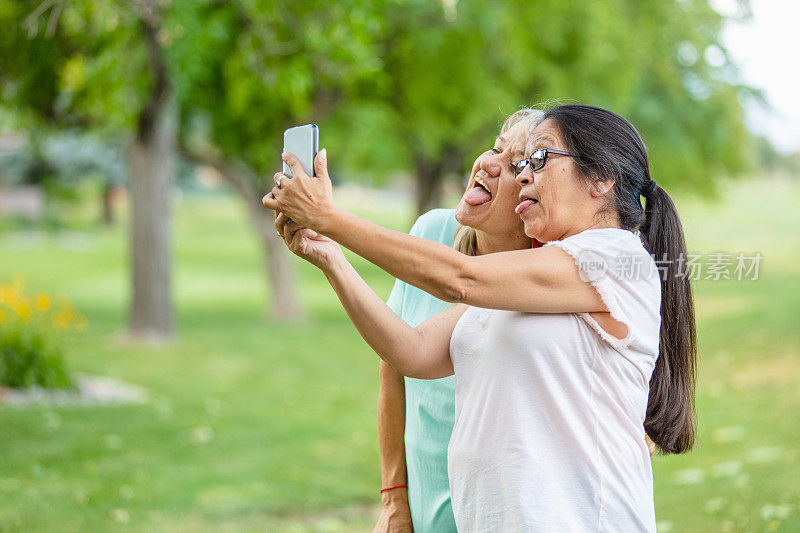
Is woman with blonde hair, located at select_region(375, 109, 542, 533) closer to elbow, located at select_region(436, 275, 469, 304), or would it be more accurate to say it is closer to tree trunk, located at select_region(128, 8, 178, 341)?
elbow, located at select_region(436, 275, 469, 304)

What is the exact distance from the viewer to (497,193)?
2195mm

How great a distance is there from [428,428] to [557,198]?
0.81 metres

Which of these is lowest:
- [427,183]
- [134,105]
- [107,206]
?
[134,105]

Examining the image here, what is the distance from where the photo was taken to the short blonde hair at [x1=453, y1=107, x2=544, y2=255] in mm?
2248

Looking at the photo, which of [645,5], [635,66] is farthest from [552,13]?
[645,5]

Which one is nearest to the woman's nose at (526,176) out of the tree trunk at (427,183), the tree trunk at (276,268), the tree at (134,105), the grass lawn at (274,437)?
the grass lawn at (274,437)

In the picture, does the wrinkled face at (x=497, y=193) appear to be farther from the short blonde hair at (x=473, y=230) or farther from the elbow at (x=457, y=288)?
the elbow at (x=457, y=288)

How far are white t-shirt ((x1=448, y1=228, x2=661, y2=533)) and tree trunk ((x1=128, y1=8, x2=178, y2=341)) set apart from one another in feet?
37.7

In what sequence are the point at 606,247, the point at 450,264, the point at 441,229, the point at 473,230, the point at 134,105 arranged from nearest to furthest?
1. the point at 450,264
2. the point at 606,247
3. the point at 473,230
4. the point at 441,229
5. the point at 134,105

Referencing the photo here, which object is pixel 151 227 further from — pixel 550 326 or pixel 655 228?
pixel 550 326

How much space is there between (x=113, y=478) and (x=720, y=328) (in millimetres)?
10629

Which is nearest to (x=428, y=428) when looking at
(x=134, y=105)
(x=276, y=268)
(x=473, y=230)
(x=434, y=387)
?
(x=434, y=387)

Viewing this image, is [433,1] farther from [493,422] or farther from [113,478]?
[493,422]

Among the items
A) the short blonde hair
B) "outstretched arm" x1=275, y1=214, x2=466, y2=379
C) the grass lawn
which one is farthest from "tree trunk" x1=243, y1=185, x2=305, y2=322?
"outstretched arm" x1=275, y1=214, x2=466, y2=379
